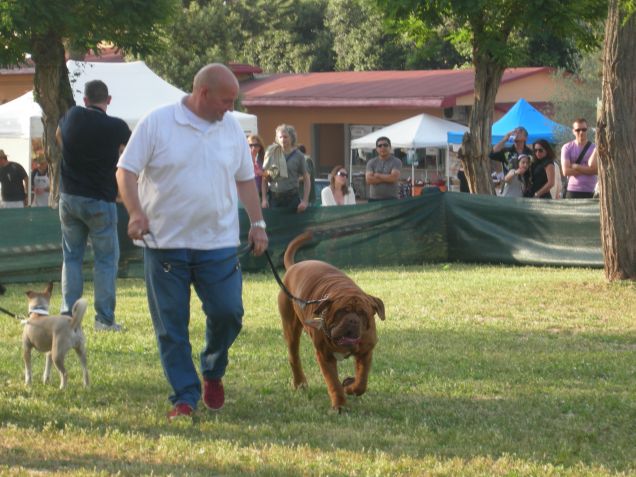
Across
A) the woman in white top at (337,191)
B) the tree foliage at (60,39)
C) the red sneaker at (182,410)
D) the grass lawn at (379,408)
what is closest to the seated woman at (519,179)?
the woman in white top at (337,191)

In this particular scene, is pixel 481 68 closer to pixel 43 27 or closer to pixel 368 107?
pixel 43 27

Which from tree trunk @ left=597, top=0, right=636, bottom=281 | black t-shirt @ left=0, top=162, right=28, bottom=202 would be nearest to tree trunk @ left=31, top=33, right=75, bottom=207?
black t-shirt @ left=0, top=162, right=28, bottom=202

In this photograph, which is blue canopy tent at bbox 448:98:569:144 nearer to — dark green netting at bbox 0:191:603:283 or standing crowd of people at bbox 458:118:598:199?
standing crowd of people at bbox 458:118:598:199

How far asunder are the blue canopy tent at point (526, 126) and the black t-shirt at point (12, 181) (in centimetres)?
1318

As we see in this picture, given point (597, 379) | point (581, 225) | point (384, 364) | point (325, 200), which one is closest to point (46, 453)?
point (384, 364)

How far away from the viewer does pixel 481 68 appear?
20109 millimetres

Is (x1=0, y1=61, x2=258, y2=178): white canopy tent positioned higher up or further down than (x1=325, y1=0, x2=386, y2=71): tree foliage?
further down

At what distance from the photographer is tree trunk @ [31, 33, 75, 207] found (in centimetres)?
1886

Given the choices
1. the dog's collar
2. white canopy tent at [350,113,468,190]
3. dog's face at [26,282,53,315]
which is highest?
white canopy tent at [350,113,468,190]

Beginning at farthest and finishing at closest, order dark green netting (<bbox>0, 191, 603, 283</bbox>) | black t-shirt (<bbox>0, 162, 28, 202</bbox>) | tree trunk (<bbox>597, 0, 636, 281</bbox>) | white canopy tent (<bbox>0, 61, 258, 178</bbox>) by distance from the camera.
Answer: white canopy tent (<bbox>0, 61, 258, 178</bbox>)
black t-shirt (<bbox>0, 162, 28, 202</bbox>)
dark green netting (<bbox>0, 191, 603, 283</bbox>)
tree trunk (<bbox>597, 0, 636, 281</bbox>)

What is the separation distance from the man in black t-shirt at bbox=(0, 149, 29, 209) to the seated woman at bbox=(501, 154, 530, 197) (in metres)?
8.00

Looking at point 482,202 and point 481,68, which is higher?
point 481,68

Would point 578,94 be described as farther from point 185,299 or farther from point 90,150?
point 185,299

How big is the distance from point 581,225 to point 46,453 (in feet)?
37.8
